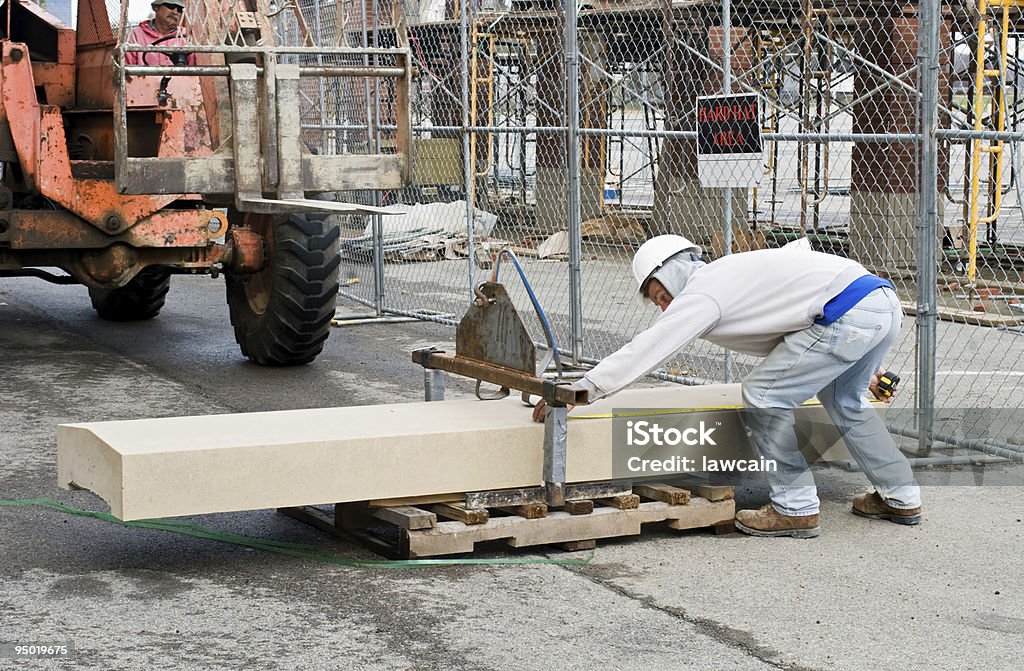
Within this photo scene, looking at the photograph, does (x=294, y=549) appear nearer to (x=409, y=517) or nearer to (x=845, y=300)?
(x=409, y=517)

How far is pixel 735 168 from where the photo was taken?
789 centimetres

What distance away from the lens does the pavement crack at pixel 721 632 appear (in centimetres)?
442

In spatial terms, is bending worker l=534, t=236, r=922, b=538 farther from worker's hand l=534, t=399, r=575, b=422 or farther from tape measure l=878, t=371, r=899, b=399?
tape measure l=878, t=371, r=899, b=399

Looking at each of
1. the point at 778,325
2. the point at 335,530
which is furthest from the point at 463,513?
the point at 778,325

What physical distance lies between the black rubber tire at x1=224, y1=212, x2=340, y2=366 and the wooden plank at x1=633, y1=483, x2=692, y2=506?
4.10m

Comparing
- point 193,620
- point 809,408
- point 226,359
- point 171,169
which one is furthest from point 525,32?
point 193,620

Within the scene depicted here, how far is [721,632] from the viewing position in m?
4.68

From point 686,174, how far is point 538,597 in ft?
35.0

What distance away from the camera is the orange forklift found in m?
8.16

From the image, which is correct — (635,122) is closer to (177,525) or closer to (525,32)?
(525,32)

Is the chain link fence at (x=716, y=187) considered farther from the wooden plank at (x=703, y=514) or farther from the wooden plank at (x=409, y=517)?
the wooden plank at (x=409, y=517)

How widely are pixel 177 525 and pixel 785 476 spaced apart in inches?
98.6

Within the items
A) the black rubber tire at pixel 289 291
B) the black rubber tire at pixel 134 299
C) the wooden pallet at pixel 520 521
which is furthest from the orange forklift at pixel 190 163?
the wooden pallet at pixel 520 521

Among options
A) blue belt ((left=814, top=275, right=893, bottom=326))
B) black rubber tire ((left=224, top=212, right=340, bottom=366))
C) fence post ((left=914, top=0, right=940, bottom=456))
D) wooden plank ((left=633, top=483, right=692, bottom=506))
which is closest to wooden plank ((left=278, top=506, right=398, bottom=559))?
wooden plank ((left=633, top=483, right=692, bottom=506))
